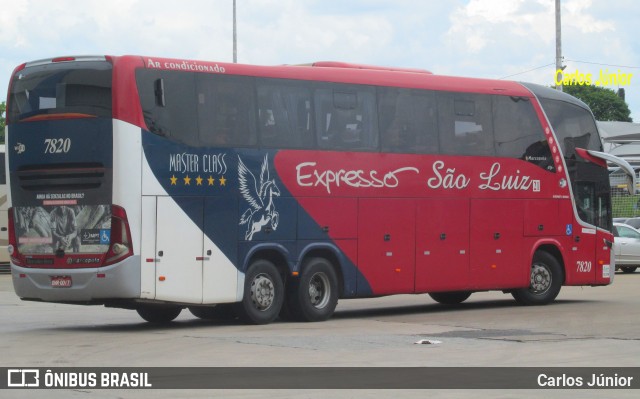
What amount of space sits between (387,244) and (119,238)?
18.0 ft

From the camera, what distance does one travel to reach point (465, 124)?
22.9 meters

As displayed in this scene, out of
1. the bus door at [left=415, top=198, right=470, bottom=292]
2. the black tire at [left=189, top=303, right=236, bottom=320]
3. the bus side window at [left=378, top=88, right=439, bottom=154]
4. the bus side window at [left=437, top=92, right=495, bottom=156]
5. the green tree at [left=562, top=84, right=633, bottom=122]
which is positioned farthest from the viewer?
the green tree at [left=562, top=84, right=633, bottom=122]

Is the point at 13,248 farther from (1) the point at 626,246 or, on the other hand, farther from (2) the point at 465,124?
(1) the point at 626,246

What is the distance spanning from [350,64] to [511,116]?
12.7ft

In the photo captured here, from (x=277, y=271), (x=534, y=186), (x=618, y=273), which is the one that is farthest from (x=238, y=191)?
(x=618, y=273)

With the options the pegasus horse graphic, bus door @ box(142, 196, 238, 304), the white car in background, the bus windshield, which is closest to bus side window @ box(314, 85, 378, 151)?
the pegasus horse graphic

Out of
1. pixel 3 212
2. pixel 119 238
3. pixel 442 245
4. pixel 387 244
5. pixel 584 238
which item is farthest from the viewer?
pixel 3 212

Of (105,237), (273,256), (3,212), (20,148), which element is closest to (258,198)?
(273,256)

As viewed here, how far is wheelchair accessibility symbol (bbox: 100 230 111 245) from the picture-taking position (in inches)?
702

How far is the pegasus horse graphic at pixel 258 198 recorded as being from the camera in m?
19.5

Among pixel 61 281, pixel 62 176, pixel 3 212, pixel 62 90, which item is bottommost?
pixel 61 281

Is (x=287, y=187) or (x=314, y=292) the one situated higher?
Answer: (x=287, y=187)

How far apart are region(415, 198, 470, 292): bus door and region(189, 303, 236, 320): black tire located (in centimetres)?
346

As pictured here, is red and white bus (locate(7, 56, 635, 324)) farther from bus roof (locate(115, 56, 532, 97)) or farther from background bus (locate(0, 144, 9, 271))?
background bus (locate(0, 144, 9, 271))
